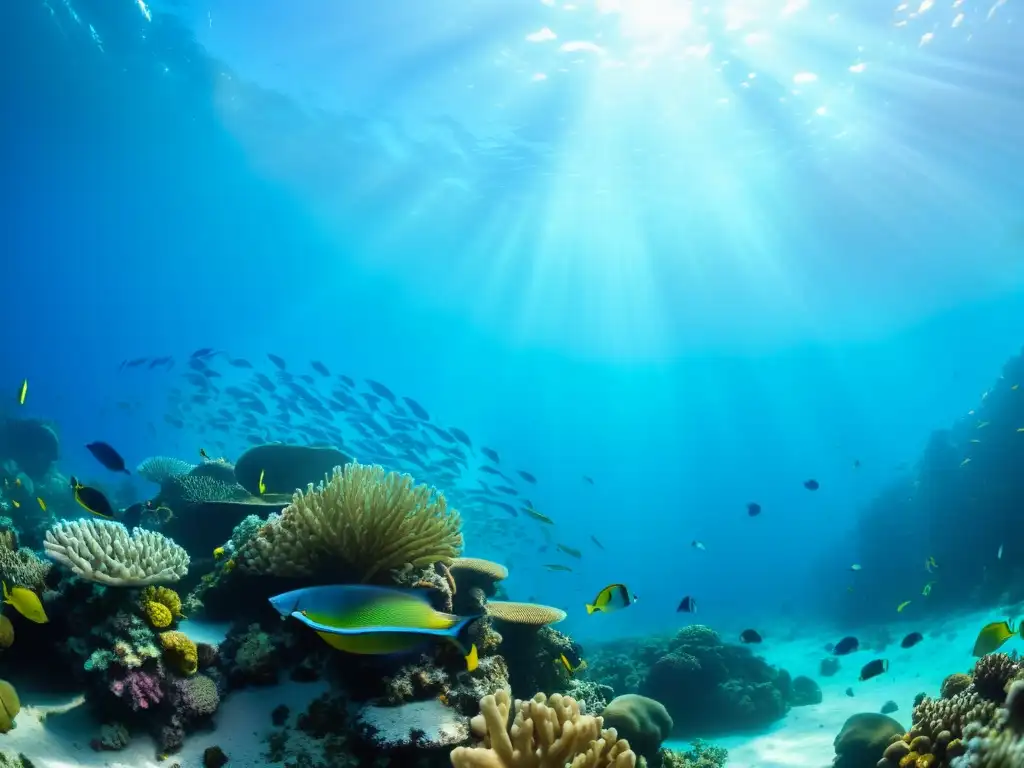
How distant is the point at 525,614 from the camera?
585 centimetres

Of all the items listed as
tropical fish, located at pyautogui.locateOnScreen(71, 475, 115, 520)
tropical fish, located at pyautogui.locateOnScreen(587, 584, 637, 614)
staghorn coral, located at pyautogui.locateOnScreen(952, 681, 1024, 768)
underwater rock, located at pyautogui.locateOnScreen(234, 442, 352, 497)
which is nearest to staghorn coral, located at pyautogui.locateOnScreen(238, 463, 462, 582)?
tropical fish, located at pyautogui.locateOnScreen(71, 475, 115, 520)

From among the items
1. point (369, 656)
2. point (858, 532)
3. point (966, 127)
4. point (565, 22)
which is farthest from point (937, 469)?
point (369, 656)

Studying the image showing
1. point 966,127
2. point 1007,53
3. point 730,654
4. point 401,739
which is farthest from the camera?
point 966,127

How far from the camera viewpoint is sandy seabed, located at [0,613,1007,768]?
142 inches

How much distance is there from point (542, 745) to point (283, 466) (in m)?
7.60

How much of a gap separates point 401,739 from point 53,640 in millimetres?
2843

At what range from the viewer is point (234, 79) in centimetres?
3044

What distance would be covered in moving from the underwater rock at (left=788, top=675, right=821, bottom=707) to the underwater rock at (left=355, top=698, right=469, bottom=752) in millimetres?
14282

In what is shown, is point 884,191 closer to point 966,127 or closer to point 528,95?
point 966,127

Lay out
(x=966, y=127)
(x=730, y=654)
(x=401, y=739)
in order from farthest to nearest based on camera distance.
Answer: (x=966, y=127), (x=730, y=654), (x=401, y=739)

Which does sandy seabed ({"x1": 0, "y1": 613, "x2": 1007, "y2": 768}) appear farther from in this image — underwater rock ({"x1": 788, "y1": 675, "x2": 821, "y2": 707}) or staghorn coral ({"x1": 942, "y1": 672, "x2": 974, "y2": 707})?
staghorn coral ({"x1": 942, "y1": 672, "x2": 974, "y2": 707})

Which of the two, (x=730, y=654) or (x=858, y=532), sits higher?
(x=858, y=532)

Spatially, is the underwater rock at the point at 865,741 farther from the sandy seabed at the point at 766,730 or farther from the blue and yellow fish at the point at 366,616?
the blue and yellow fish at the point at 366,616

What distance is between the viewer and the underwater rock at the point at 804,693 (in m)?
14.6
